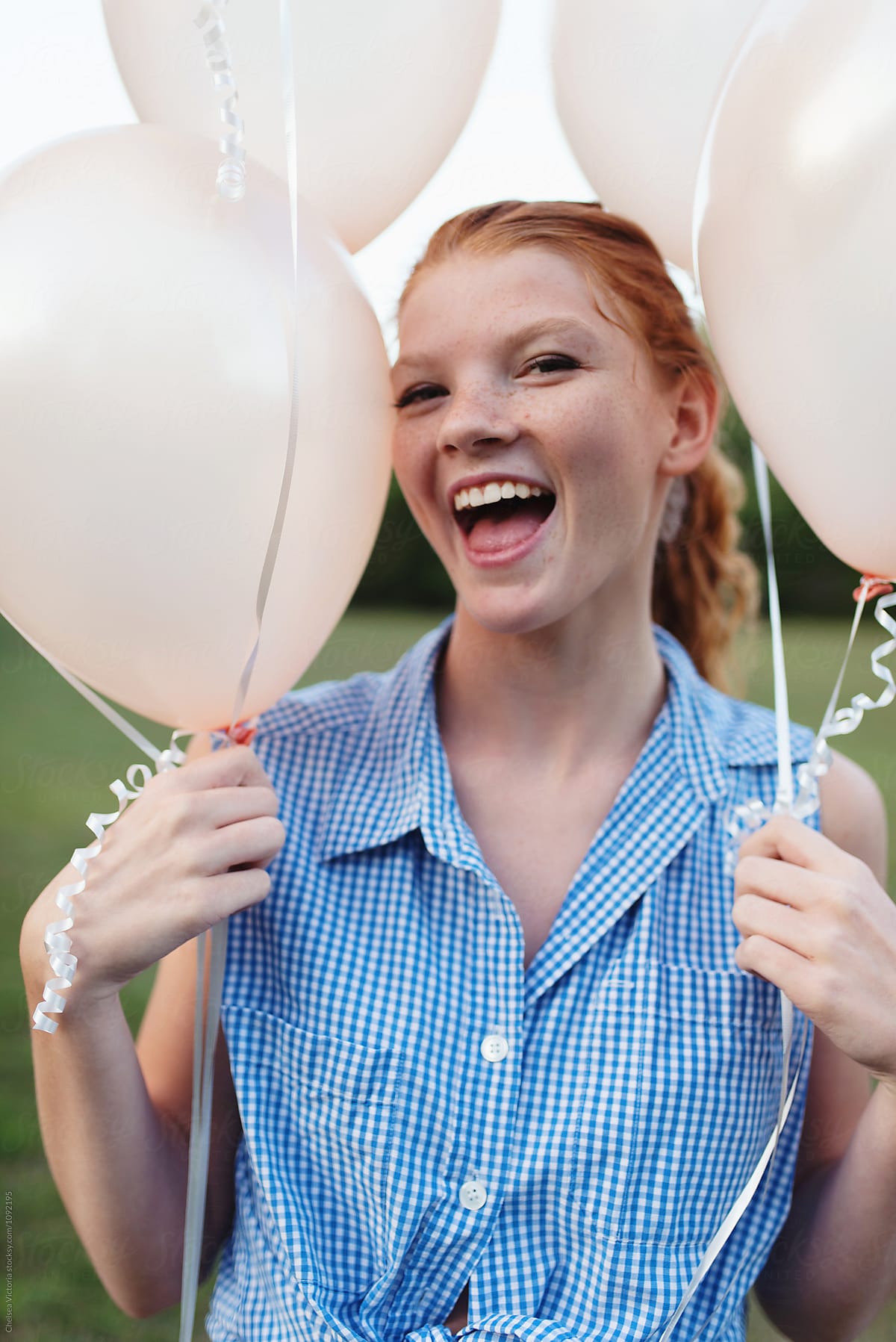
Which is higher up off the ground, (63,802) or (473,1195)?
(473,1195)

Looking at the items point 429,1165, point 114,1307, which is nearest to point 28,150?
point 429,1165

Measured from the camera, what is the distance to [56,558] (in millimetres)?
1068

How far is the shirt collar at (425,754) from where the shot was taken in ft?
4.48

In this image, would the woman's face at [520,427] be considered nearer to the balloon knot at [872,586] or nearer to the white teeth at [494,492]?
the white teeth at [494,492]

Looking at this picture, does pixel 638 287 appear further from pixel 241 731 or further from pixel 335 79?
pixel 241 731

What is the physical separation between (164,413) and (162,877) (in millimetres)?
423

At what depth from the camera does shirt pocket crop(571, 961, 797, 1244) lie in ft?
4.00

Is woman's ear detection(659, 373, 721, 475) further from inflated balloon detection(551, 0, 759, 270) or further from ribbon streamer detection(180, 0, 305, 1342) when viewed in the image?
ribbon streamer detection(180, 0, 305, 1342)

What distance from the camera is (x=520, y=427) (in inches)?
51.1

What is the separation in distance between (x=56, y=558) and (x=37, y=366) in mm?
167

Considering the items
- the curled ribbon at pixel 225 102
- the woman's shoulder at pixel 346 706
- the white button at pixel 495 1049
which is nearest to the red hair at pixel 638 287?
the curled ribbon at pixel 225 102

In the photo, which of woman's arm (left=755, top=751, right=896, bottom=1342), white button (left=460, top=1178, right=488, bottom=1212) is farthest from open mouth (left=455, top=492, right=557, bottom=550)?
white button (left=460, top=1178, right=488, bottom=1212)

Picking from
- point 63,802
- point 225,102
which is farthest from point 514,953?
point 63,802

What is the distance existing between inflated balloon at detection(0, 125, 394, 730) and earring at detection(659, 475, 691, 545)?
2.21 ft
